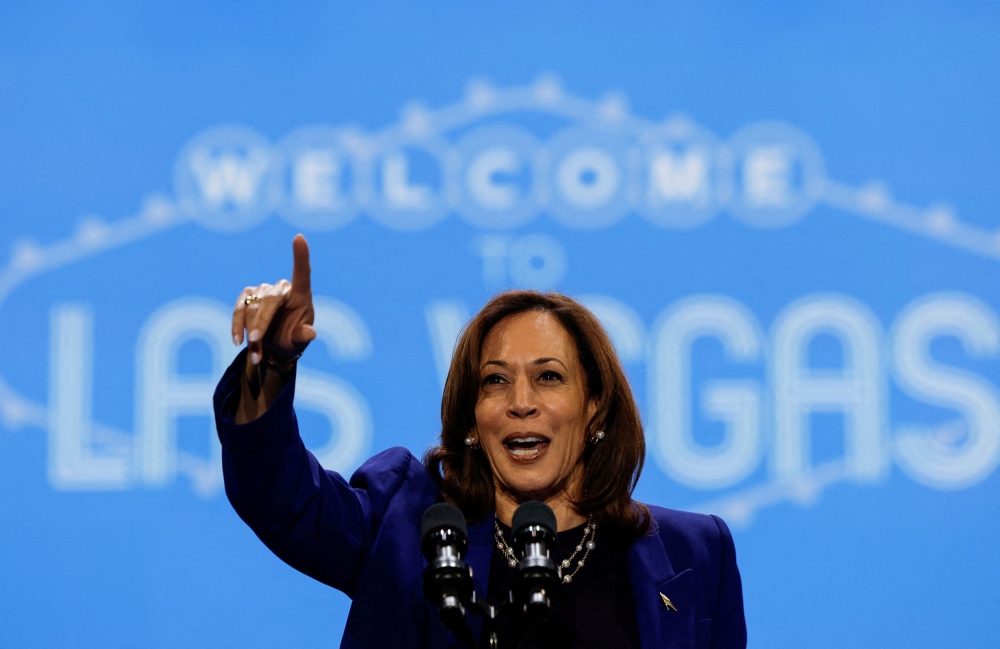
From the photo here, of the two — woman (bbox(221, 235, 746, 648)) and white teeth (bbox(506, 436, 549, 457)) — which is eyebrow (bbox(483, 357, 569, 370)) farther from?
white teeth (bbox(506, 436, 549, 457))

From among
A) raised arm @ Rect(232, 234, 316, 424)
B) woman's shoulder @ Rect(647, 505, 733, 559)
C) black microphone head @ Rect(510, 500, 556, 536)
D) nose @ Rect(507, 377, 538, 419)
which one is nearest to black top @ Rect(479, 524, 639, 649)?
woman's shoulder @ Rect(647, 505, 733, 559)

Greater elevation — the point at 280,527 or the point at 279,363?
the point at 279,363

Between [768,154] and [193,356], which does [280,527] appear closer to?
[193,356]

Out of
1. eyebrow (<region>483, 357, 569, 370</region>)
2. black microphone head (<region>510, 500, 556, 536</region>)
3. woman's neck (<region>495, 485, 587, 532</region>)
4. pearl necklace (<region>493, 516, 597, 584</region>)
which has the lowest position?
black microphone head (<region>510, 500, 556, 536</region>)

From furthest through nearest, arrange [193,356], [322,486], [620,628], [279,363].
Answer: [193,356], [620,628], [322,486], [279,363]

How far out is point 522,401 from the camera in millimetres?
2078

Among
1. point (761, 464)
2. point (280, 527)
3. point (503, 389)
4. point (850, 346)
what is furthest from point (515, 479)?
point (850, 346)

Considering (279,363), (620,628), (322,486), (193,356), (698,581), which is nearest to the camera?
(279,363)

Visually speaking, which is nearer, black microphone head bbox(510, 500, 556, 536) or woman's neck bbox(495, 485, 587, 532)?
black microphone head bbox(510, 500, 556, 536)

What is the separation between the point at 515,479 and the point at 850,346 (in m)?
1.36

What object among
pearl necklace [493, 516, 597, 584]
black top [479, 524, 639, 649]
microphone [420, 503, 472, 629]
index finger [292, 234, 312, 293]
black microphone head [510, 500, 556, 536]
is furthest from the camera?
pearl necklace [493, 516, 597, 584]

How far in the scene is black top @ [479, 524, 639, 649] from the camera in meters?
1.91

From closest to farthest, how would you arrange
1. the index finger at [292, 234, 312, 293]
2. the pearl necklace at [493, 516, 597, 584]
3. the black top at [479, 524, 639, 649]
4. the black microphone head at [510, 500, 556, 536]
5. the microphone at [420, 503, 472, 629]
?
the microphone at [420, 503, 472, 629] < the black microphone head at [510, 500, 556, 536] < the index finger at [292, 234, 312, 293] < the black top at [479, 524, 639, 649] < the pearl necklace at [493, 516, 597, 584]

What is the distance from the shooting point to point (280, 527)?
1779 mm
